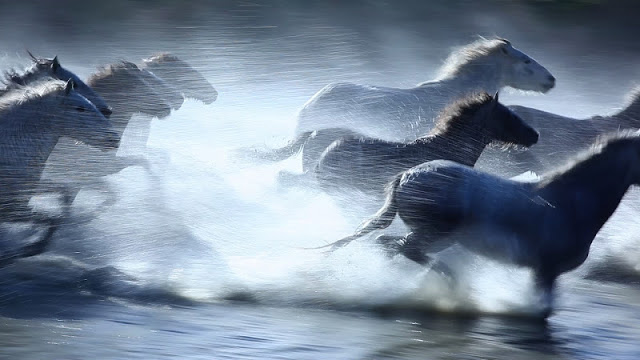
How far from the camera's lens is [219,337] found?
22.2ft

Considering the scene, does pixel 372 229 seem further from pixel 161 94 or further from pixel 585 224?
pixel 161 94

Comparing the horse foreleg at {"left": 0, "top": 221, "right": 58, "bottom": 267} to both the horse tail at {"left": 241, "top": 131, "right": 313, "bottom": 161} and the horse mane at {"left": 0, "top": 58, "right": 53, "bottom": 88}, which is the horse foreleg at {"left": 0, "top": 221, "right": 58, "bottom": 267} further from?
the horse tail at {"left": 241, "top": 131, "right": 313, "bottom": 161}

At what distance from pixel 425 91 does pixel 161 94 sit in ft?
6.97

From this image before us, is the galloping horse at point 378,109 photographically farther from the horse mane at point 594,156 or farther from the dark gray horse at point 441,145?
the horse mane at point 594,156

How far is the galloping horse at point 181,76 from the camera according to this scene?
35.5ft

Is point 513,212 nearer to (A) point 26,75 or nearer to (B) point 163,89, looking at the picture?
(A) point 26,75

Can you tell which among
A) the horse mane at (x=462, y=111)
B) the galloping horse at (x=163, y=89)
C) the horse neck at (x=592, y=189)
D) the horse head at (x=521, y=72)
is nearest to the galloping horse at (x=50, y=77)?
the galloping horse at (x=163, y=89)

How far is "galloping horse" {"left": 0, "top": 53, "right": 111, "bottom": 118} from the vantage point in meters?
8.65

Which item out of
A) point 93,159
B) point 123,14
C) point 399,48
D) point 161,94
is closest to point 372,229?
point 93,159

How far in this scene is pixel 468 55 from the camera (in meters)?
11.3

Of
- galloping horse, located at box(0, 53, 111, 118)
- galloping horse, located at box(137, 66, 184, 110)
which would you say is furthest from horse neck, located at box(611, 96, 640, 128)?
galloping horse, located at box(0, 53, 111, 118)

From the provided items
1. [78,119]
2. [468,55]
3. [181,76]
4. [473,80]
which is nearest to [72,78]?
[78,119]

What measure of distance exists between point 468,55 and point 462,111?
3.13 meters

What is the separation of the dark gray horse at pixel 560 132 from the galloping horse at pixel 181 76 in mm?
2487
